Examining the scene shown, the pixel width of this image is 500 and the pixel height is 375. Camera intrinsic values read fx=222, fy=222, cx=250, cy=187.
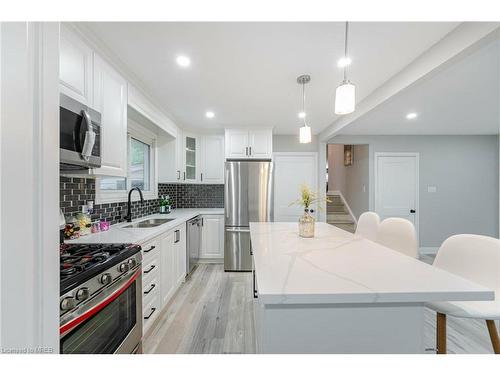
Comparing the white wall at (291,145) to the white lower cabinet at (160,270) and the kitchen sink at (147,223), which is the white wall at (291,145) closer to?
the white lower cabinet at (160,270)

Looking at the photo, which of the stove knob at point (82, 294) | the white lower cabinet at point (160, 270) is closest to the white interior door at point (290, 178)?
the white lower cabinet at point (160, 270)

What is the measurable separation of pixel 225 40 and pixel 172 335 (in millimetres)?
2393

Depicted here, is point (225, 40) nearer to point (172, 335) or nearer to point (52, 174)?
point (52, 174)

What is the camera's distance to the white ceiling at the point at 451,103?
1.87 meters

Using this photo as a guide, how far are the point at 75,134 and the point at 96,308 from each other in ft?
3.22

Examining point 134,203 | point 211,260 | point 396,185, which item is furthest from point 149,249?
point 396,185

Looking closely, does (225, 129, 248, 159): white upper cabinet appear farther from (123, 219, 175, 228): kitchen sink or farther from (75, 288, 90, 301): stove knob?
(75, 288, 90, 301): stove knob

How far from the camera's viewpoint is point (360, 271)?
99cm

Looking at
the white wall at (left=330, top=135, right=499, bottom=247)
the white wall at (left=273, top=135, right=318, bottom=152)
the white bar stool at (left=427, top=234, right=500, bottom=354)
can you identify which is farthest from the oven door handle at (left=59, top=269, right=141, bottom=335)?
the white wall at (left=330, top=135, right=499, bottom=247)

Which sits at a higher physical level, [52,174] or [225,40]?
[225,40]

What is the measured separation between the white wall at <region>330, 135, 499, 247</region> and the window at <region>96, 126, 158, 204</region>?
334cm

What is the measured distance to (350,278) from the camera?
2.97ft

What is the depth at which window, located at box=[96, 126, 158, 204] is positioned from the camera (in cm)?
234
